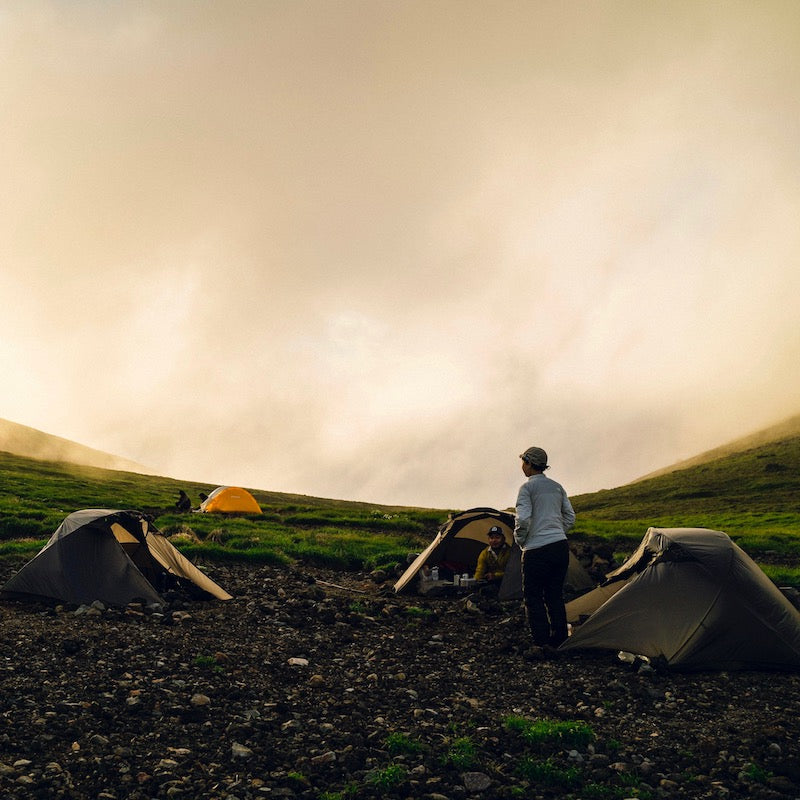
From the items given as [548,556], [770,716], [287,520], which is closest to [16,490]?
[287,520]

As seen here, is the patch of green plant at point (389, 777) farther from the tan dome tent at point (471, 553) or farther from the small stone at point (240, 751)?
the tan dome tent at point (471, 553)

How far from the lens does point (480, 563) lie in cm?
1841

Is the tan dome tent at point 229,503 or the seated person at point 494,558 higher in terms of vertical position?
the tan dome tent at point 229,503

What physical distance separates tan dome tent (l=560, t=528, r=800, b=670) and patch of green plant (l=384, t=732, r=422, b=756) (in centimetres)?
496

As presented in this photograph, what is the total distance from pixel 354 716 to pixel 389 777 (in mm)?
2068

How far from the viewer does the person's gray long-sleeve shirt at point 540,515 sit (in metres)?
12.5

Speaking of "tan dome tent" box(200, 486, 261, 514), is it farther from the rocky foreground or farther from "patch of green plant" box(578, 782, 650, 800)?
"patch of green plant" box(578, 782, 650, 800)

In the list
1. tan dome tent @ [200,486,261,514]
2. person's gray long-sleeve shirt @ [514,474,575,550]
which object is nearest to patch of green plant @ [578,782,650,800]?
person's gray long-sleeve shirt @ [514,474,575,550]

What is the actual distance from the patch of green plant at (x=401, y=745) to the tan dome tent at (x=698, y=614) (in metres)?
4.96

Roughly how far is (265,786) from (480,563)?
38.4 ft

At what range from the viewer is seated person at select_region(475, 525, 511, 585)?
1816cm

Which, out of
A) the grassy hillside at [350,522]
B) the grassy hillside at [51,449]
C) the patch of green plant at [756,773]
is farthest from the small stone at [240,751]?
the grassy hillside at [51,449]

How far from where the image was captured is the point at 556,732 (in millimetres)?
8672

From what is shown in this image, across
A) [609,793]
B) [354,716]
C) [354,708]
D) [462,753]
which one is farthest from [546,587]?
[609,793]
